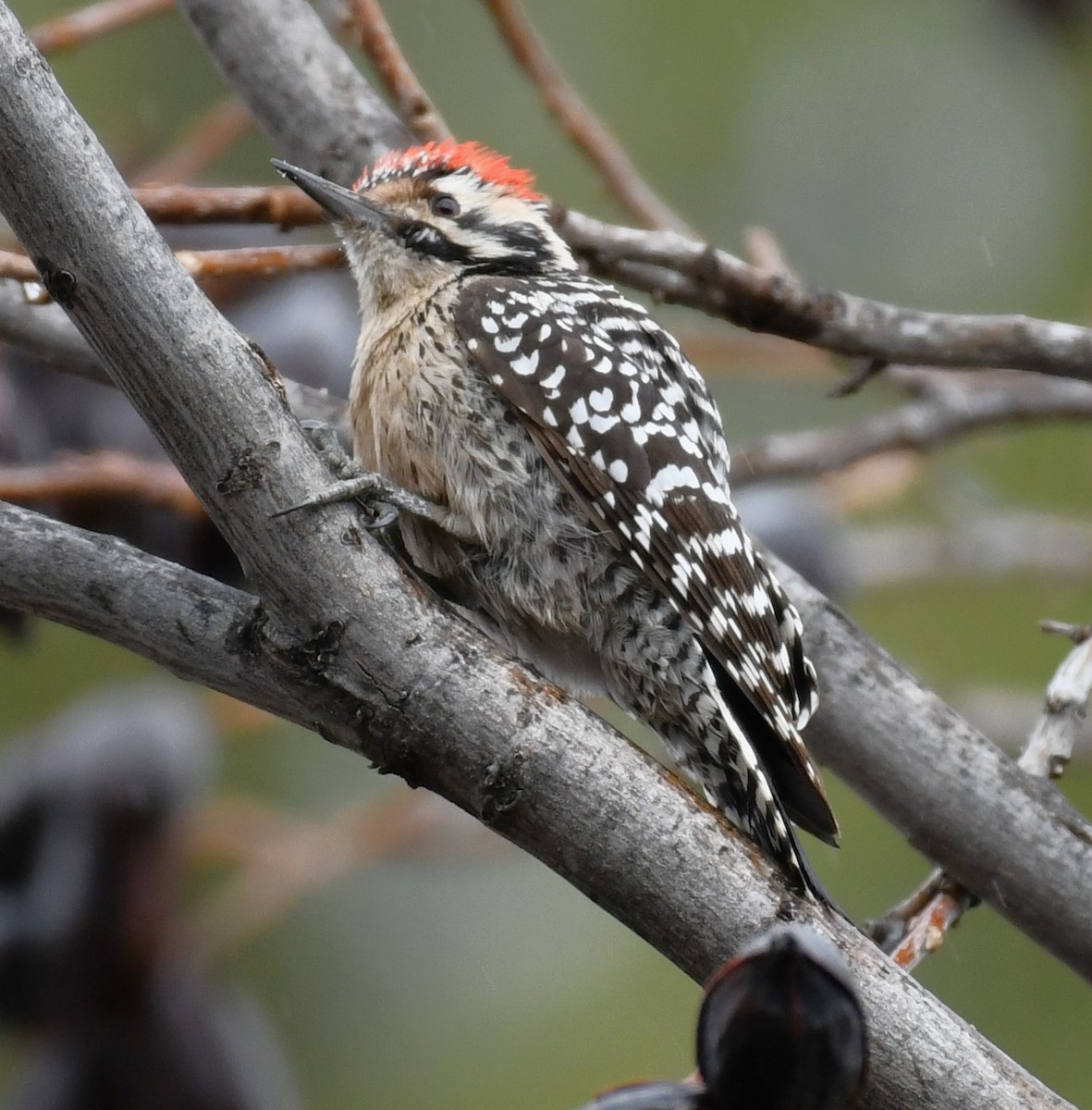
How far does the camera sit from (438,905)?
8.73m

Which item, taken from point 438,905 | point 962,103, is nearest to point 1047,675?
point 438,905

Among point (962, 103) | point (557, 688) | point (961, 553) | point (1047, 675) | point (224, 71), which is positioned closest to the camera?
point (557, 688)

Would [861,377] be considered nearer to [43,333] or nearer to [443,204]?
[443,204]

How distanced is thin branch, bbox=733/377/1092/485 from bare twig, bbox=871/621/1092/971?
0.96 m

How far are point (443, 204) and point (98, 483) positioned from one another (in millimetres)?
1105

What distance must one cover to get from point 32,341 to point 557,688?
1.38 meters

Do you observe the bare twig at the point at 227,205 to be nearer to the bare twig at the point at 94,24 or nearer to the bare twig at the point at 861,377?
the bare twig at the point at 94,24

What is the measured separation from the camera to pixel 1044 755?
305 centimetres

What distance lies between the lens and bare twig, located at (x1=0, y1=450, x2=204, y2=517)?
302cm

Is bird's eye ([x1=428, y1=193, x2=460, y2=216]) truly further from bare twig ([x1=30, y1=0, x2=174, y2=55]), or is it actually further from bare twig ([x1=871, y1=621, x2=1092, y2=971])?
bare twig ([x1=871, y1=621, x2=1092, y2=971])

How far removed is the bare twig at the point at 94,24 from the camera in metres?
3.32

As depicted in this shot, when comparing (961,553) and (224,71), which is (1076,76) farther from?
(224,71)

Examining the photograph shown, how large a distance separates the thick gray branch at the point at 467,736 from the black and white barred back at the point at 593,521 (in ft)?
2.02

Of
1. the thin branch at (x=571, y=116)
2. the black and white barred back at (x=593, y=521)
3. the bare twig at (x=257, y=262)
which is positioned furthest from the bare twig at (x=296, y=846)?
the thin branch at (x=571, y=116)
